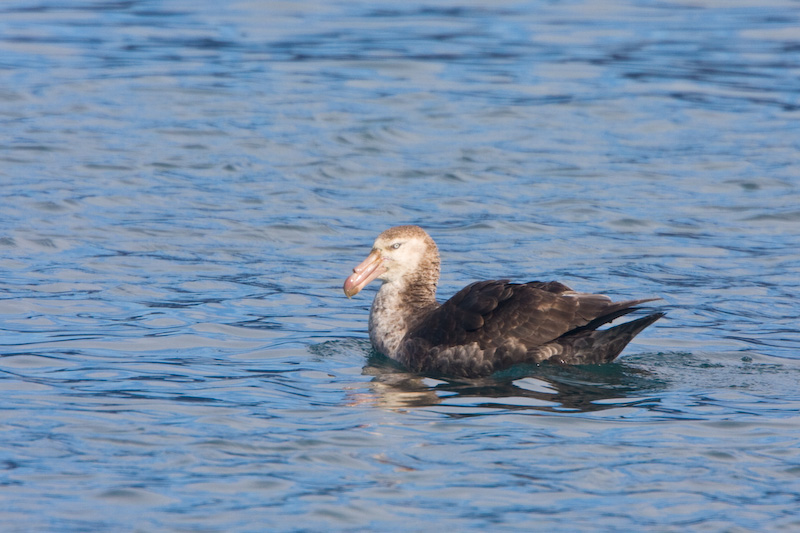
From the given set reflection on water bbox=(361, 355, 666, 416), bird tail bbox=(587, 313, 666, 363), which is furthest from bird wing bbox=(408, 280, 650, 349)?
reflection on water bbox=(361, 355, 666, 416)

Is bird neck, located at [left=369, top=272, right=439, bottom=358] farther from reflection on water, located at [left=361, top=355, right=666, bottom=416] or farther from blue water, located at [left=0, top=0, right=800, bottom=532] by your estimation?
Answer: reflection on water, located at [left=361, top=355, right=666, bottom=416]

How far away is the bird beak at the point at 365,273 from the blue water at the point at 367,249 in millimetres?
595

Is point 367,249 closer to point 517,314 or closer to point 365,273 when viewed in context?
point 365,273

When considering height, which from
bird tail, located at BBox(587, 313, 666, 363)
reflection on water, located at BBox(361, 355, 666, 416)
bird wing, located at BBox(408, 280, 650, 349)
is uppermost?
bird wing, located at BBox(408, 280, 650, 349)

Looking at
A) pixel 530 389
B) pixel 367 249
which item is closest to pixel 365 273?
pixel 530 389

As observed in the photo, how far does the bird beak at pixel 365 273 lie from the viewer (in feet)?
33.3

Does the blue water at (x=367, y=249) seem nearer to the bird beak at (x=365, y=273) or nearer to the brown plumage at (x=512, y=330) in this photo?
the brown plumage at (x=512, y=330)

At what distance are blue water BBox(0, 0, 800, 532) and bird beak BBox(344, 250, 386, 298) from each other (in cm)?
60

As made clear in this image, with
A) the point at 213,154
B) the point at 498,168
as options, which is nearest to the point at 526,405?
the point at 498,168

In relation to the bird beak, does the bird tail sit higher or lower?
lower

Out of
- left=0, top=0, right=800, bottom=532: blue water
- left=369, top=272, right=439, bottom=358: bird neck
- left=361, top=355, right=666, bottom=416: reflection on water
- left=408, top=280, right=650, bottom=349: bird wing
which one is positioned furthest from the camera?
left=369, top=272, right=439, bottom=358: bird neck

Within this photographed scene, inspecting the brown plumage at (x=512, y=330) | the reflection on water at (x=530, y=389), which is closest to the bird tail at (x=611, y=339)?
the brown plumage at (x=512, y=330)

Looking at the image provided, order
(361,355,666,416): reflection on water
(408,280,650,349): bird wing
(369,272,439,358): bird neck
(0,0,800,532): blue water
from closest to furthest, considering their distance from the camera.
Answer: (0,0,800,532): blue water → (361,355,666,416): reflection on water → (408,280,650,349): bird wing → (369,272,439,358): bird neck

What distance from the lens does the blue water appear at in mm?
7137
